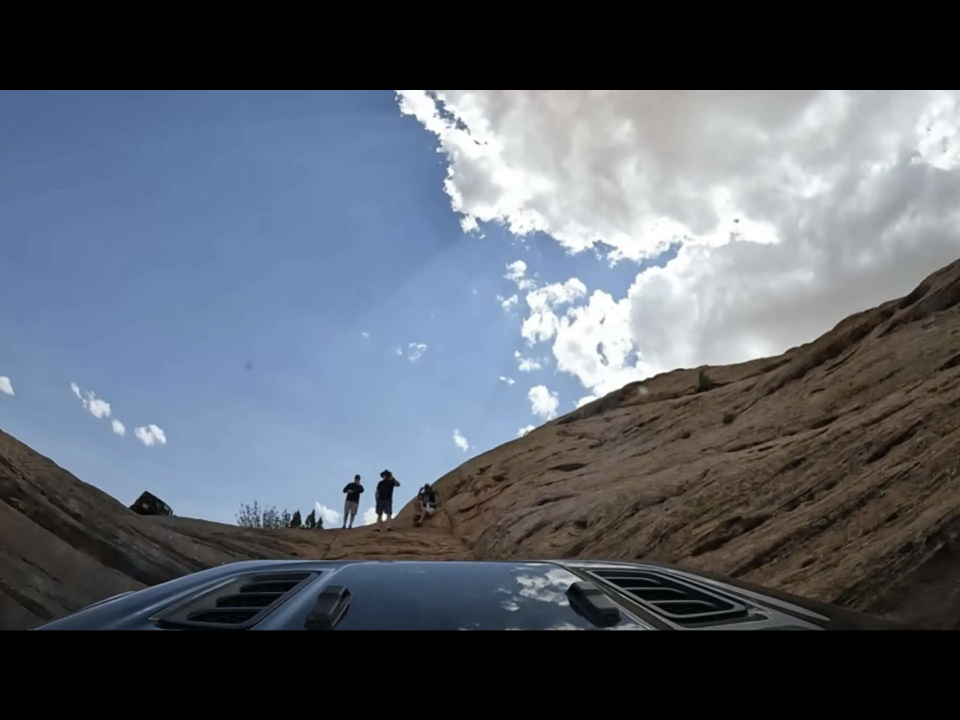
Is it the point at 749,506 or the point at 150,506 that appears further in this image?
the point at 150,506

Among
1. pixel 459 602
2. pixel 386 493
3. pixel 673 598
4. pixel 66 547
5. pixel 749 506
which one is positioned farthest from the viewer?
pixel 386 493

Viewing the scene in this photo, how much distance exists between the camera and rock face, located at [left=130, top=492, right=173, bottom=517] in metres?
18.7

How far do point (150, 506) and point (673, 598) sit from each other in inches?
758

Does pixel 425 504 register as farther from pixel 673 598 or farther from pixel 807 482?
pixel 673 598

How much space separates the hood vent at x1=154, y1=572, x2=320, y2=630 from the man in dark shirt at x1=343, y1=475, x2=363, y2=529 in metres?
16.8

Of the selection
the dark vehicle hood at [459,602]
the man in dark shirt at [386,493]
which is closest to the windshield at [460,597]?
the dark vehicle hood at [459,602]

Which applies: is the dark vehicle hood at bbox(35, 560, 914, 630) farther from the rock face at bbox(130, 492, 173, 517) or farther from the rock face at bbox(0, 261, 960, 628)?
the rock face at bbox(130, 492, 173, 517)

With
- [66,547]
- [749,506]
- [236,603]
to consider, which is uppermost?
[749,506]

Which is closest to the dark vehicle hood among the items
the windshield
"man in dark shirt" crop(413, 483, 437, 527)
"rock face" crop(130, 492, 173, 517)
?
the windshield

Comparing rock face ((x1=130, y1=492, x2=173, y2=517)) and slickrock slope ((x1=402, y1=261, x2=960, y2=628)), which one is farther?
rock face ((x1=130, y1=492, x2=173, y2=517))

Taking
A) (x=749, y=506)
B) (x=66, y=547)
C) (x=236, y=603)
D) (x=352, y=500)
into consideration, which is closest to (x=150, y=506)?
(x=352, y=500)

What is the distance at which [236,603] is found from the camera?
90.9 inches

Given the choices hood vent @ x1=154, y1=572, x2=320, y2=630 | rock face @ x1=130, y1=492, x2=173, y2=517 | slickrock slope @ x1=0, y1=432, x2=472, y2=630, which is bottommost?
hood vent @ x1=154, y1=572, x2=320, y2=630
